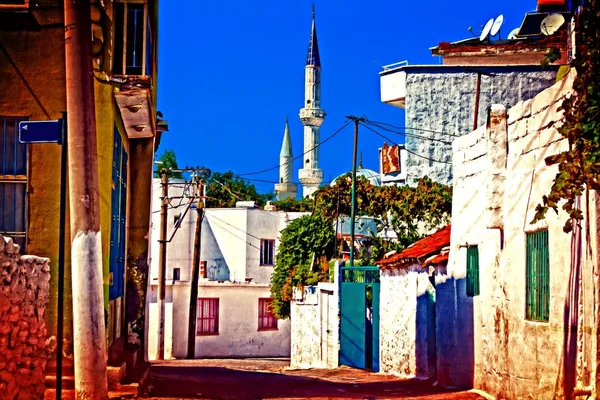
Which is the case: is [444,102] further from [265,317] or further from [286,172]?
[286,172]

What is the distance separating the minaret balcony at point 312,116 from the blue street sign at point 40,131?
111m

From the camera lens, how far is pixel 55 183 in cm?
1314

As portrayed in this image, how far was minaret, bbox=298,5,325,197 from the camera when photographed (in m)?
121

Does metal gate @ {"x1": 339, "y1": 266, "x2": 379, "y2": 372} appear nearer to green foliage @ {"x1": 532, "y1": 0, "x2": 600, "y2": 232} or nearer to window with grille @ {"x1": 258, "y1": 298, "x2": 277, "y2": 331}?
green foliage @ {"x1": 532, "y1": 0, "x2": 600, "y2": 232}

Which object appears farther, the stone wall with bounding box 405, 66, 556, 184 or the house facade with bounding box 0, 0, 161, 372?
the stone wall with bounding box 405, 66, 556, 184

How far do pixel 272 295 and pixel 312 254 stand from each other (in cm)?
402

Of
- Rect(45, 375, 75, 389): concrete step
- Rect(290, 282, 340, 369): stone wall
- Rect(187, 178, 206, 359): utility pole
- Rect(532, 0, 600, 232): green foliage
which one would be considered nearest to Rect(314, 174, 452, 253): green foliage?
Rect(290, 282, 340, 369): stone wall

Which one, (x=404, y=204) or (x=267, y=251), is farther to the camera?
(x=267, y=251)

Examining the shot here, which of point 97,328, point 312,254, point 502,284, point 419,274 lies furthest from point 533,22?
point 97,328

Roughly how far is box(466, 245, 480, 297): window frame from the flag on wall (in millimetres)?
33665

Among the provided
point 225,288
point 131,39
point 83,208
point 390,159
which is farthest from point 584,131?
point 390,159

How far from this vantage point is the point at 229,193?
80938 mm

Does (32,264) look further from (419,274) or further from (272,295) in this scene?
(272,295)

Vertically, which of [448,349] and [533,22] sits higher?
[533,22]
